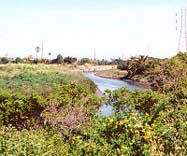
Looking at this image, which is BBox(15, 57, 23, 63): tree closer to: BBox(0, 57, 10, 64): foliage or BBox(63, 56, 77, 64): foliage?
BBox(0, 57, 10, 64): foliage

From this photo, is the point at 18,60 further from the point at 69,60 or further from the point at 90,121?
the point at 90,121

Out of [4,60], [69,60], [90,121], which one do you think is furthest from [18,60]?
[90,121]

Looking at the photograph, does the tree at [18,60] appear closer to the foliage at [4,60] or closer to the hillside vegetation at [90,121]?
the foliage at [4,60]

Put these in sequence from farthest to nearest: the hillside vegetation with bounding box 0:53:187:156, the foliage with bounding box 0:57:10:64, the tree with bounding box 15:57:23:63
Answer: the tree with bounding box 15:57:23:63 → the foliage with bounding box 0:57:10:64 → the hillside vegetation with bounding box 0:53:187:156

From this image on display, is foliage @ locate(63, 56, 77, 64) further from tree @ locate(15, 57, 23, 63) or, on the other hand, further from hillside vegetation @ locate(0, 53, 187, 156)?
hillside vegetation @ locate(0, 53, 187, 156)

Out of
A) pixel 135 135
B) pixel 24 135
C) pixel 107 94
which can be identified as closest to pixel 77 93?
pixel 107 94

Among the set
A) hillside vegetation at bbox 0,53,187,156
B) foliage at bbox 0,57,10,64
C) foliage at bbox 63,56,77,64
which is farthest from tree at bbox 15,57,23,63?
hillside vegetation at bbox 0,53,187,156

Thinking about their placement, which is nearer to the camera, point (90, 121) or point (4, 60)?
point (90, 121)

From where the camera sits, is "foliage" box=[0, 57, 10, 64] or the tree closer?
"foliage" box=[0, 57, 10, 64]

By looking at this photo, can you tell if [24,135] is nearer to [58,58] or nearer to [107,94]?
[107,94]

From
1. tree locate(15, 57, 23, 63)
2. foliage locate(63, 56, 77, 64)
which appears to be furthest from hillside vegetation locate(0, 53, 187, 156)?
foliage locate(63, 56, 77, 64)

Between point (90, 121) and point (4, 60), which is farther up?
point (90, 121)

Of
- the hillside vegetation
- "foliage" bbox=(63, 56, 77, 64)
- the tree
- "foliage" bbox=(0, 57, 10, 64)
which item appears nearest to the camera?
the hillside vegetation

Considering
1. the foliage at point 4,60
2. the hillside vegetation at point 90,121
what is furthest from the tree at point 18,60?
the hillside vegetation at point 90,121
